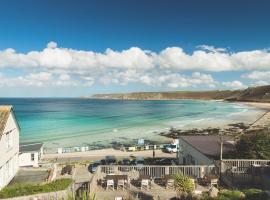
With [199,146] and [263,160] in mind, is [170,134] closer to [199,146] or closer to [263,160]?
[199,146]

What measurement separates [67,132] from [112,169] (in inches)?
2238

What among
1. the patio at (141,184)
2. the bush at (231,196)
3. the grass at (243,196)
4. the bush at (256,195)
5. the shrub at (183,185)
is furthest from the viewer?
the patio at (141,184)

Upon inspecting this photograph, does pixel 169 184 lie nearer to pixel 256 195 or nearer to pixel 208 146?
pixel 256 195

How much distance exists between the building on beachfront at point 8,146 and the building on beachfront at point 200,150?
542 inches

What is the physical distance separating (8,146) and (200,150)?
46.2 ft

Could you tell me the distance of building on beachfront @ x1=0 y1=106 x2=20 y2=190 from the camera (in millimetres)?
22609

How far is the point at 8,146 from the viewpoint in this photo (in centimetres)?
2462

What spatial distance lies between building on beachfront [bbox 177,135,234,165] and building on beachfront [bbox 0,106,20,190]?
45.1 ft

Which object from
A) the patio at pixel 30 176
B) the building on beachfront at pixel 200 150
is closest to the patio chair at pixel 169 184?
the building on beachfront at pixel 200 150

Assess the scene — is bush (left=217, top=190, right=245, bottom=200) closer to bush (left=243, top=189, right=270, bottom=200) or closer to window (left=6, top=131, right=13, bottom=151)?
bush (left=243, top=189, right=270, bottom=200)

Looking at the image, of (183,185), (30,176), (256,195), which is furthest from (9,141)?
(256,195)

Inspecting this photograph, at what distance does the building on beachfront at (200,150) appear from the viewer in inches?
984

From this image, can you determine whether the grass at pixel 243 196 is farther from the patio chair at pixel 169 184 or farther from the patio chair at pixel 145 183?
the patio chair at pixel 145 183

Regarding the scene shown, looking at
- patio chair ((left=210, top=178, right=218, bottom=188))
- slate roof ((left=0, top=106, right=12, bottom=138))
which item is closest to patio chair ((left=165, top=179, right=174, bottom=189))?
patio chair ((left=210, top=178, right=218, bottom=188))
